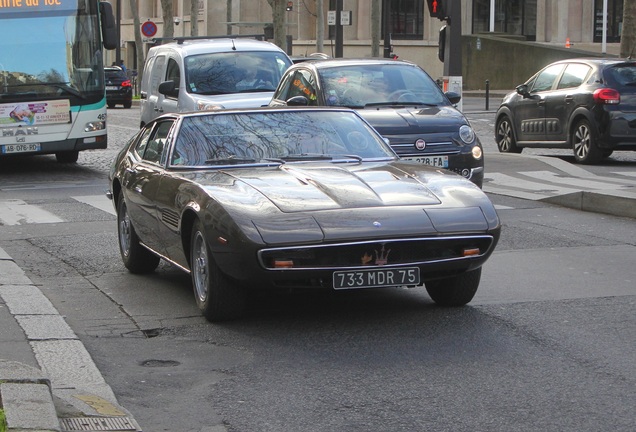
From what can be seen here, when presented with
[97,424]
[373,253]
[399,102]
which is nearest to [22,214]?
[399,102]

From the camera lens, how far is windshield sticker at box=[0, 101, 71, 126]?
795 inches

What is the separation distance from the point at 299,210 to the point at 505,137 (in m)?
15.5

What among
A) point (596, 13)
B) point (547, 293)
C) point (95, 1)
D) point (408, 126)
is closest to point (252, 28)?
point (596, 13)

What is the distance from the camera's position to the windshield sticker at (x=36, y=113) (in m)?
20.2

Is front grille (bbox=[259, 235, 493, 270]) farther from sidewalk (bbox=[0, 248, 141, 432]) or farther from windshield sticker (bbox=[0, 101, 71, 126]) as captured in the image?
windshield sticker (bbox=[0, 101, 71, 126])

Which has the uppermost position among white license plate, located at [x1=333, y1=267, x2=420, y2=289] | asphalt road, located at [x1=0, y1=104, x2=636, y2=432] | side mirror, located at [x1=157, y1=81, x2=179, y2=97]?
side mirror, located at [x1=157, y1=81, x2=179, y2=97]

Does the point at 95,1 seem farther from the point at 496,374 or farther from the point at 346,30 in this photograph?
the point at 346,30

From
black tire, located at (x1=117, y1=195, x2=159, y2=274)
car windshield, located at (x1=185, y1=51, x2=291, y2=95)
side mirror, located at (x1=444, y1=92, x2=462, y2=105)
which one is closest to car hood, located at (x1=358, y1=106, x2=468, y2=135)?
side mirror, located at (x1=444, y1=92, x2=462, y2=105)

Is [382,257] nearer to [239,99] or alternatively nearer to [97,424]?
[97,424]

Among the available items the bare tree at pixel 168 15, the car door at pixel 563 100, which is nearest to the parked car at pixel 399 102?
the car door at pixel 563 100

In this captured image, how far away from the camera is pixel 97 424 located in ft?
18.3

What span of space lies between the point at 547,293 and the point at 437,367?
234 centimetres

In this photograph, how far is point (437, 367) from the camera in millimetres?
6699

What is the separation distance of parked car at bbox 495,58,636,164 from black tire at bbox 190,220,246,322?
12.7m
